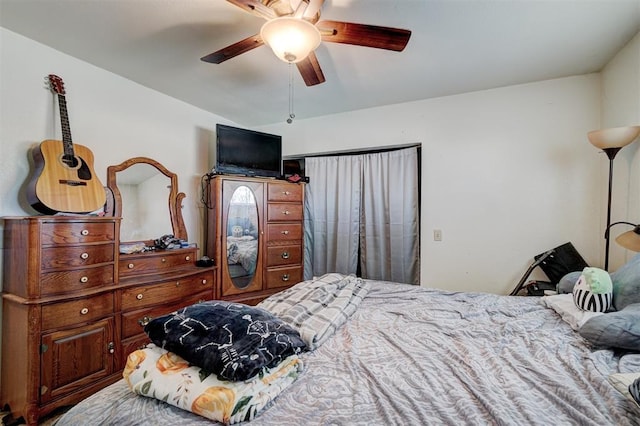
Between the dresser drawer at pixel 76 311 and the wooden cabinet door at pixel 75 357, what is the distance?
5cm

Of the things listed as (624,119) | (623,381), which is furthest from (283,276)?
(624,119)

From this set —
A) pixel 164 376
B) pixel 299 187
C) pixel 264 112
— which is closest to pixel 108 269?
pixel 164 376

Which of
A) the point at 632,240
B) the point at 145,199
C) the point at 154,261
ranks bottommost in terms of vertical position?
the point at 154,261

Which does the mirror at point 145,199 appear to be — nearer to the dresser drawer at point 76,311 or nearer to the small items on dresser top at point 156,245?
the small items on dresser top at point 156,245

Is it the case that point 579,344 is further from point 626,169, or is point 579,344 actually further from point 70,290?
point 70,290

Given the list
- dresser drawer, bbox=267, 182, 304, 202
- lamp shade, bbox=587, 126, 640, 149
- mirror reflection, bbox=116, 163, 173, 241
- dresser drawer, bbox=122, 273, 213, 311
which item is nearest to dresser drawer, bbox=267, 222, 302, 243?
dresser drawer, bbox=267, 182, 304, 202

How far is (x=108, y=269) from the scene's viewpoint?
1.91m

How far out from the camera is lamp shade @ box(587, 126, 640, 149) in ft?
5.75

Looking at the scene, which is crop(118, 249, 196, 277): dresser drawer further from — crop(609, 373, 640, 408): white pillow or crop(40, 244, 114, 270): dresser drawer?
crop(609, 373, 640, 408): white pillow

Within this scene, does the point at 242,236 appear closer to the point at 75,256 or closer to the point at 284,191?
the point at 284,191

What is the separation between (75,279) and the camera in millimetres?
1739

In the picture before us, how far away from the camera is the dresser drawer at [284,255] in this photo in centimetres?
308

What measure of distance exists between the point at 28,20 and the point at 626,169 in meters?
4.06

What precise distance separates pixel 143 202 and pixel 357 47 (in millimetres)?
2268
